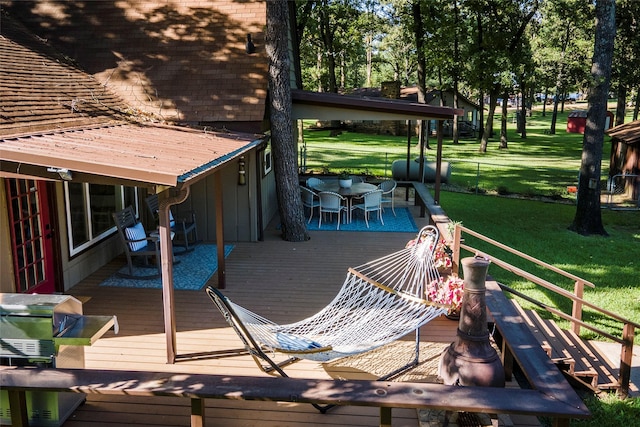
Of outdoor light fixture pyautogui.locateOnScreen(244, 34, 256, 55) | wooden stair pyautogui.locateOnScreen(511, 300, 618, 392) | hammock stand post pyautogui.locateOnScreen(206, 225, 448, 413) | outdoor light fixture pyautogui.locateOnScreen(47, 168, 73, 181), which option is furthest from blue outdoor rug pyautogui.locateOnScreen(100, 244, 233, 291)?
wooden stair pyautogui.locateOnScreen(511, 300, 618, 392)

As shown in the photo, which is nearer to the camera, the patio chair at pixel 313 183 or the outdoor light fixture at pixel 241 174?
the outdoor light fixture at pixel 241 174

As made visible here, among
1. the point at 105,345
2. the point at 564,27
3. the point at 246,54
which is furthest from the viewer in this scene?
the point at 564,27

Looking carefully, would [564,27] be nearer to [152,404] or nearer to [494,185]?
[494,185]

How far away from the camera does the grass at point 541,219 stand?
28.5 ft

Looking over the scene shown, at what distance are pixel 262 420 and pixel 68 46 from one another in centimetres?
837

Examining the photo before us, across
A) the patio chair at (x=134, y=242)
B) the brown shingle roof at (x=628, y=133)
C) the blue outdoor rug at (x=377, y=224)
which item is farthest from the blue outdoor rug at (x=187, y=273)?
the brown shingle roof at (x=628, y=133)

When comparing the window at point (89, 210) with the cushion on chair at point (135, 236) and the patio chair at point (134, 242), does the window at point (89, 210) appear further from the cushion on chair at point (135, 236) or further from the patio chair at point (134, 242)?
the cushion on chair at point (135, 236)

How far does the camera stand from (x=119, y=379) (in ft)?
10.3

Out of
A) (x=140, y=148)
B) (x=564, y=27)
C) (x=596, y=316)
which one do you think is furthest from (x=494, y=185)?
(x=564, y=27)

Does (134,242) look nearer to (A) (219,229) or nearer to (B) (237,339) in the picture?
(A) (219,229)

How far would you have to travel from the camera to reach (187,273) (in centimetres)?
773

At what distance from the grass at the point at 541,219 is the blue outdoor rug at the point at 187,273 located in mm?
4874

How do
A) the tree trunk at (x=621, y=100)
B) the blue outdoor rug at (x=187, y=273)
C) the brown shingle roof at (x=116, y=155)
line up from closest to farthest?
the brown shingle roof at (x=116, y=155) < the blue outdoor rug at (x=187, y=273) < the tree trunk at (x=621, y=100)

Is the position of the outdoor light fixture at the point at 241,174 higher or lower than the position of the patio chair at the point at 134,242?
higher
